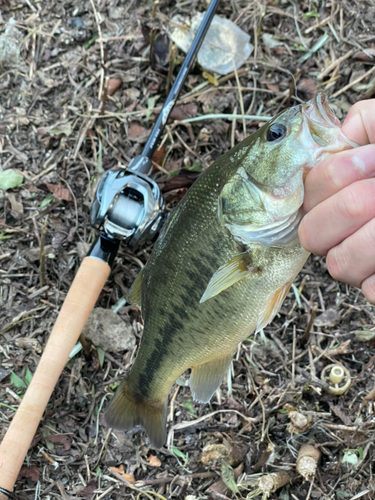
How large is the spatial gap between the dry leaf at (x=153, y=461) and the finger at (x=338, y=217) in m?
1.96

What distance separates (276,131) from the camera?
178 centimetres

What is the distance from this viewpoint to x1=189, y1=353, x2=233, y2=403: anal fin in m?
2.35

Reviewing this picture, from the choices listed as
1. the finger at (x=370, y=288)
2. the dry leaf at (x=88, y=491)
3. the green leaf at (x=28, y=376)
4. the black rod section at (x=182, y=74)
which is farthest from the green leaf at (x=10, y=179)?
the finger at (x=370, y=288)

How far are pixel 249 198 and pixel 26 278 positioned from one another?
212 cm

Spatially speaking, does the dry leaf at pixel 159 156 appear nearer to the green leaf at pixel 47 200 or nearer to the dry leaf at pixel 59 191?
the dry leaf at pixel 59 191

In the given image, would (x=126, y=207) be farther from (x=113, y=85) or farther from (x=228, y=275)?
(x=113, y=85)

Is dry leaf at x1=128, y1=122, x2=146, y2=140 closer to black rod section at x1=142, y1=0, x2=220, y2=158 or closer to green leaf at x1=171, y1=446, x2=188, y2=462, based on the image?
black rod section at x1=142, y1=0, x2=220, y2=158

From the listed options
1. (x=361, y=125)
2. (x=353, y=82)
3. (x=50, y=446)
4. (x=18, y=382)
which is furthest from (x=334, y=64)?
(x=50, y=446)

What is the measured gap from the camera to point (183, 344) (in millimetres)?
2199

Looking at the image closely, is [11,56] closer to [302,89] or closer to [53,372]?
[302,89]

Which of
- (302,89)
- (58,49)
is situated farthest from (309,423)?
(58,49)

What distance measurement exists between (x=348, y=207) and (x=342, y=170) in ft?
0.42

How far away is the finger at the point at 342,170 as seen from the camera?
4.85 ft

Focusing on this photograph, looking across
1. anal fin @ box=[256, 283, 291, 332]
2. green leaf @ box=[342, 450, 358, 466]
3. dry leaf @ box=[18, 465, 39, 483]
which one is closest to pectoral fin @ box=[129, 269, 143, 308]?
anal fin @ box=[256, 283, 291, 332]
